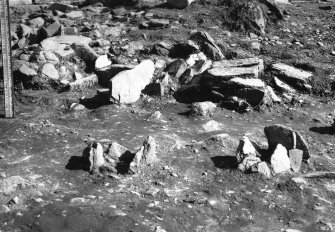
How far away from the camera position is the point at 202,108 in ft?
21.3

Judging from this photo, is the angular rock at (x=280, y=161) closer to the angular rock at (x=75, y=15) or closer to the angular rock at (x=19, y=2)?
the angular rock at (x=75, y=15)

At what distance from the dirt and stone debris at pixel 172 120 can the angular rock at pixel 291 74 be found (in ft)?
0.10

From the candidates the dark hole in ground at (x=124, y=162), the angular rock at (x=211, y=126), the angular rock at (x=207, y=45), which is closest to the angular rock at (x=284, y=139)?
the angular rock at (x=211, y=126)

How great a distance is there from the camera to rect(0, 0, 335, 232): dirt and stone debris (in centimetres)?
452

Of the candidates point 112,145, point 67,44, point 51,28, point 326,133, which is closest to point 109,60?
point 67,44

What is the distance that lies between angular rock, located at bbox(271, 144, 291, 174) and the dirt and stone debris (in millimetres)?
12

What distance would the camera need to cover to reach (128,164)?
5090 millimetres

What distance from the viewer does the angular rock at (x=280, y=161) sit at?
516 centimetres

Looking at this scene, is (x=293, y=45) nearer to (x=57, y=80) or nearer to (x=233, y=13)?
(x=233, y=13)

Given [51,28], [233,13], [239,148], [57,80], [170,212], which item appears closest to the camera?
[170,212]

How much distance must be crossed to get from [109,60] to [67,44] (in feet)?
2.80

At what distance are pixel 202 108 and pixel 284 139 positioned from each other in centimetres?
137

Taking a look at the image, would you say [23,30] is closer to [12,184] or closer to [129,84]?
[129,84]

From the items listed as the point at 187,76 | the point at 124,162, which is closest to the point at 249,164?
the point at 124,162
